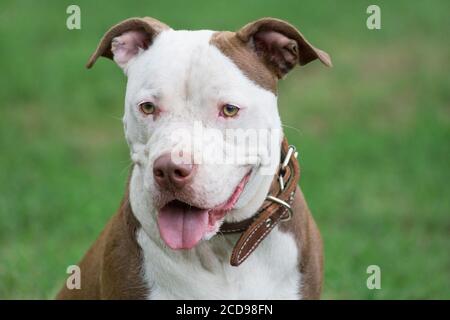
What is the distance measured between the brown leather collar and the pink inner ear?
82 centimetres

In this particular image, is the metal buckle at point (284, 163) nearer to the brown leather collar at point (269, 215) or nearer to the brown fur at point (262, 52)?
the brown leather collar at point (269, 215)

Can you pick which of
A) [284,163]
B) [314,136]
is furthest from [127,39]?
[314,136]

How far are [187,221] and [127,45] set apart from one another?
3.15ft

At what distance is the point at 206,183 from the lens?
12.5ft

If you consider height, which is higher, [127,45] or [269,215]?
[127,45]

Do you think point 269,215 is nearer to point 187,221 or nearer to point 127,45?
point 187,221

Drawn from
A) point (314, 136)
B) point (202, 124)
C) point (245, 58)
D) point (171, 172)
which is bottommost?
point (314, 136)

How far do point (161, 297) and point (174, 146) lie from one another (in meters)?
0.82

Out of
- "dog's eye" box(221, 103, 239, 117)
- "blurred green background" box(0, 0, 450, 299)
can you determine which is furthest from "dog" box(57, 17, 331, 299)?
"blurred green background" box(0, 0, 450, 299)

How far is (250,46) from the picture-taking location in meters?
4.25

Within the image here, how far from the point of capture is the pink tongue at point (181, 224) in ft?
12.8

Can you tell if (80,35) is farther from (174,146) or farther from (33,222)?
(174,146)

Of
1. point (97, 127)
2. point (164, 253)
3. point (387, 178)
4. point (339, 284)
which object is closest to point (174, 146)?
point (164, 253)

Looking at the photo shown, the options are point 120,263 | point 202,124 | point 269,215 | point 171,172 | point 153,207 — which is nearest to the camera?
point 171,172
